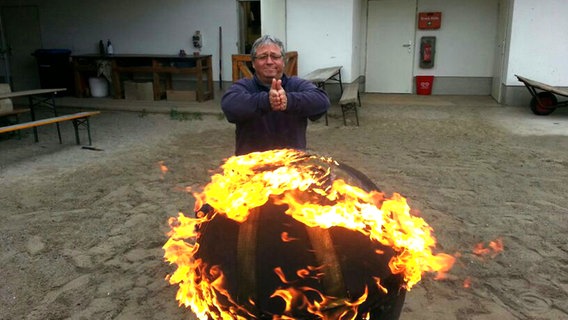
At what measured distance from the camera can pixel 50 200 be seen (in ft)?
18.8

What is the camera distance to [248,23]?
13312mm

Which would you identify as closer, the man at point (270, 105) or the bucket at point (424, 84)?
the man at point (270, 105)

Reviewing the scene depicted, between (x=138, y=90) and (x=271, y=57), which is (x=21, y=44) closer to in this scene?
(x=138, y=90)

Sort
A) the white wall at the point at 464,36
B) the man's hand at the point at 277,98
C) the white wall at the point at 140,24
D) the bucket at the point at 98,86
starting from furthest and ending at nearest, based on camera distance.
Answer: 1. the bucket at the point at 98,86
2. the white wall at the point at 140,24
3. the white wall at the point at 464,36
4. the man's hand at the point at 277,98

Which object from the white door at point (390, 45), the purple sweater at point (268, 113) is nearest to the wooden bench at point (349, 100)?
the white door at point (390, 45)

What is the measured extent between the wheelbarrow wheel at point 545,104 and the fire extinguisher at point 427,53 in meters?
3.18

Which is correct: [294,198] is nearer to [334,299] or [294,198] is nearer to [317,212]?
[317,212]

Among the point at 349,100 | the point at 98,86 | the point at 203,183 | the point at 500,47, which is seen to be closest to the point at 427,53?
the point at 500,47

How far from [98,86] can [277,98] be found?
12.2 metres

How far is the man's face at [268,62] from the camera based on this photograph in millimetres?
2997

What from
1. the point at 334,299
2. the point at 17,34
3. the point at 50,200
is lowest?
the point at 50,200

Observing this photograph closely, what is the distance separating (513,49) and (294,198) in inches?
401

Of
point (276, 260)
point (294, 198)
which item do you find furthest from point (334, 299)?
point (294, 198)

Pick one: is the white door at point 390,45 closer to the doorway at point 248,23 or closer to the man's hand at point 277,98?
the doorway at point 248,23
